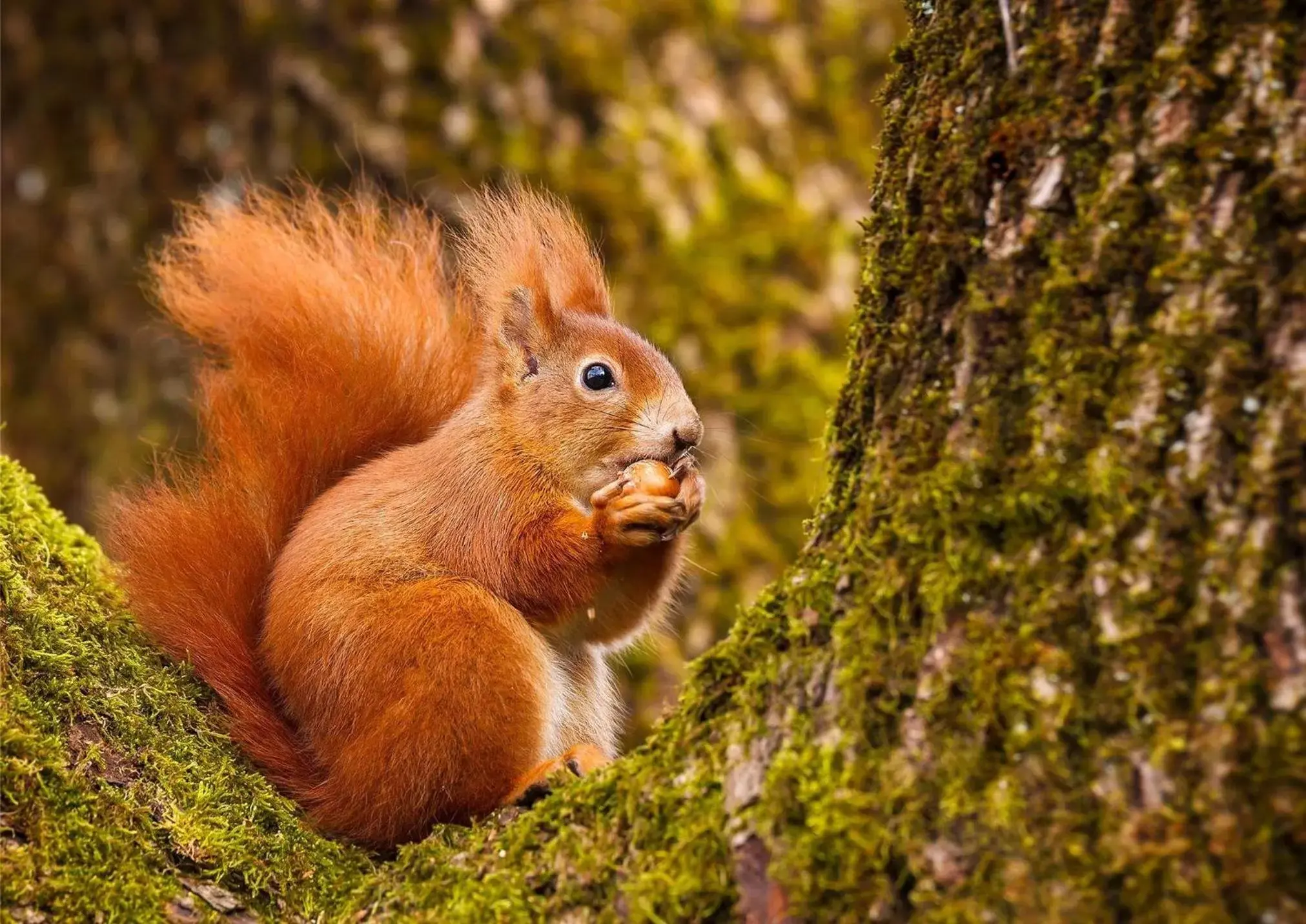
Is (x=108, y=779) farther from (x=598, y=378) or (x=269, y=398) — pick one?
(x=598, y=378)

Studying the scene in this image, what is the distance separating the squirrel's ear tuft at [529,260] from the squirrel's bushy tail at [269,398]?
8 cm

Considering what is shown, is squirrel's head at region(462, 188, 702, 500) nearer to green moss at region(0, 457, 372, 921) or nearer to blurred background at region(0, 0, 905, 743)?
green moss at region(0, 457, 372, 921)

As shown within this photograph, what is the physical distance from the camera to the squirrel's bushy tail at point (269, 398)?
6.31 feet

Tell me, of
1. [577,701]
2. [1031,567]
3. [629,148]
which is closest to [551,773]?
[577,701]

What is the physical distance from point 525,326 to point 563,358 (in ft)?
0.34

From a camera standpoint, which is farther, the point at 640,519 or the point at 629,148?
the point at 629,148

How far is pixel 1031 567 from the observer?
3.72 feet

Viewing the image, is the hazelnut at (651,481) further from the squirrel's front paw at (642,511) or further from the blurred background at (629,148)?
the blurred background at (629,148)

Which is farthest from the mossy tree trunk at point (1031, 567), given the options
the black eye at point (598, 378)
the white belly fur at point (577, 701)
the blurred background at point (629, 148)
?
the blurred background at point (629, 148)

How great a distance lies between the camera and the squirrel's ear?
2375 millimetres

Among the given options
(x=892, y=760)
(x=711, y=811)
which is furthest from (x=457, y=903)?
(x=892, y=760)

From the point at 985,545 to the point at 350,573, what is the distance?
42.8 inches

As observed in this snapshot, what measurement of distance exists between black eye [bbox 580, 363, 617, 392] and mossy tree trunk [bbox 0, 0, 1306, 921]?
3.07 ft

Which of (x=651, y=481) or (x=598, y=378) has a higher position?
(x=598, y=378)
